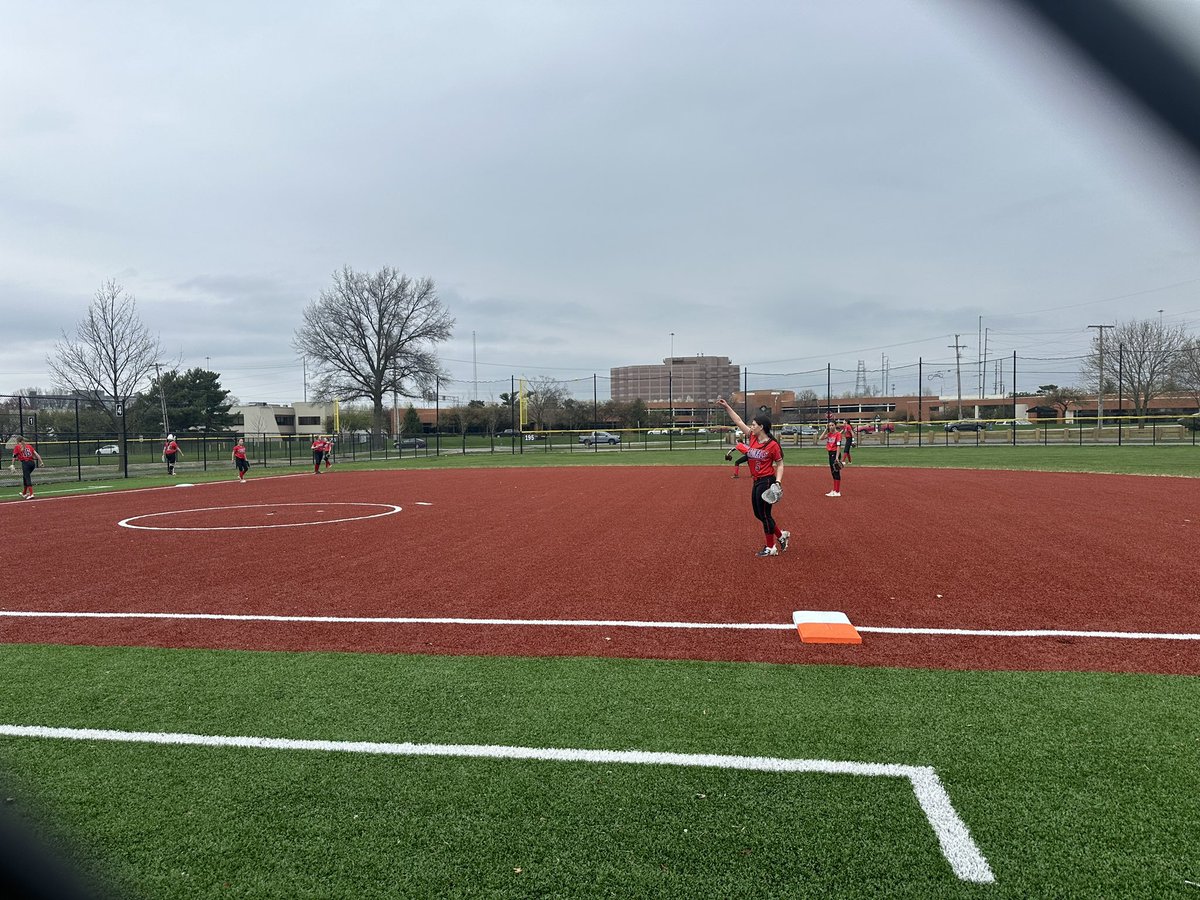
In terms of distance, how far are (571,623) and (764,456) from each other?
176 inches

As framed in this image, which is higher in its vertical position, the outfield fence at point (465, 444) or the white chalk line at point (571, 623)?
the outfield fence at point (465, 444)

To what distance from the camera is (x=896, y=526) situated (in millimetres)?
12492

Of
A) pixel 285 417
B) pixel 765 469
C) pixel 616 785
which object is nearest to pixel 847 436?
pixel 765 469

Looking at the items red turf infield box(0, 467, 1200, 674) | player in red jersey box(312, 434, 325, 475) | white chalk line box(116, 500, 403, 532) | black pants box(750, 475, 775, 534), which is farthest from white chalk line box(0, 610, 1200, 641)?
player in red jersey box(312, 434, 325, 475)

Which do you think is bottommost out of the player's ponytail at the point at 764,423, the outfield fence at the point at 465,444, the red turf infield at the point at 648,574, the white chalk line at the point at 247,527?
the red turf infield at the point at 648,574

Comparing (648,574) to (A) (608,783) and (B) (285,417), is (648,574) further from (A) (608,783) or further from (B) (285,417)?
(B) (285,417)

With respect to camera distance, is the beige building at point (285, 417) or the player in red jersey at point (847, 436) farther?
the beige building at point (285, 417)

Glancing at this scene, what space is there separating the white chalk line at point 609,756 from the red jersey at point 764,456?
6.47 metres

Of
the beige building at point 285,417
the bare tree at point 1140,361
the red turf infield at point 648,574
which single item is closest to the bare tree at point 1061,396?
the bare tree at point 1140,361

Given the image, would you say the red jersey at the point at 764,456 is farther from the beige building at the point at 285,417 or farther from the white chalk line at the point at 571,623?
the beige building at the point at 285,417

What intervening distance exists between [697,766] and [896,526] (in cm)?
992

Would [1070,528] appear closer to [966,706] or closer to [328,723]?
[966,706]

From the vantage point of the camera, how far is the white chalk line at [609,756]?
323 cm

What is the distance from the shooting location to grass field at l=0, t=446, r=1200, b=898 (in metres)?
2.88
